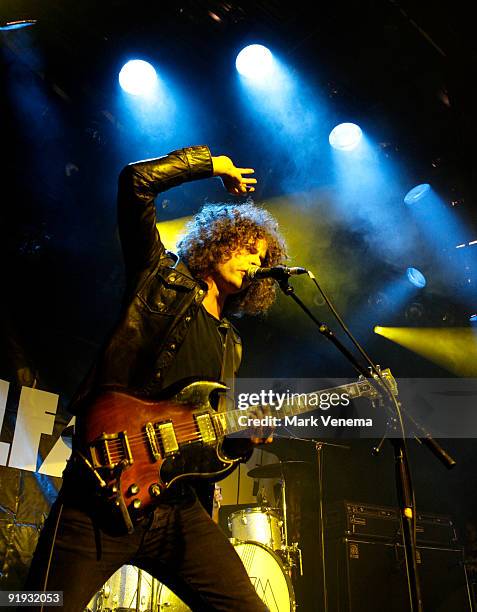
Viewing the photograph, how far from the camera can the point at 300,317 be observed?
296 inches

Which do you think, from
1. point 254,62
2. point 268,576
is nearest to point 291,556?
point 268,576

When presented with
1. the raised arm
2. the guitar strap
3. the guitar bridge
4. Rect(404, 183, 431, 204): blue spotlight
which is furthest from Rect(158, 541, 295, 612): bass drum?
Rect(404, 183, 431, 204): blue spotlight

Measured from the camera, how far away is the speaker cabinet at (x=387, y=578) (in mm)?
5961

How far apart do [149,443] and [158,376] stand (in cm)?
34

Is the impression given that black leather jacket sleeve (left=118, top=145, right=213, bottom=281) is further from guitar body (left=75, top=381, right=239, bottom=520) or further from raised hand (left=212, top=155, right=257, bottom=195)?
guitar body (left=75, top=381, right=239, bottom=520)

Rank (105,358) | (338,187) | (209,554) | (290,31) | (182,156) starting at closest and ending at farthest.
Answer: (209,554)
(105,358)
(182,156)
(290,31)
(338,187)

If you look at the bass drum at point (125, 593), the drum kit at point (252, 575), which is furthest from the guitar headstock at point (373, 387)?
the bass drum at point (125, 593)

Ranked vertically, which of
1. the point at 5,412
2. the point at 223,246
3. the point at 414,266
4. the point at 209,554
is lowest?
the point at 209,554

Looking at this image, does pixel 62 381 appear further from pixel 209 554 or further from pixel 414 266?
pixel 414 266

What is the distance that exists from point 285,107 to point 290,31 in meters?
0.74

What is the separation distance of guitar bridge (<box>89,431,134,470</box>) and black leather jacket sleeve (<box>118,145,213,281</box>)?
812 millimetres

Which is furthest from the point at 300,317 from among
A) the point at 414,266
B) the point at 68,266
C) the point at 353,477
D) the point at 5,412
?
the point at 5,412

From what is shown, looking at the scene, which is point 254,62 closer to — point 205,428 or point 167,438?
point 205,428

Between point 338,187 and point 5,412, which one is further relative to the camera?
point 338,187
